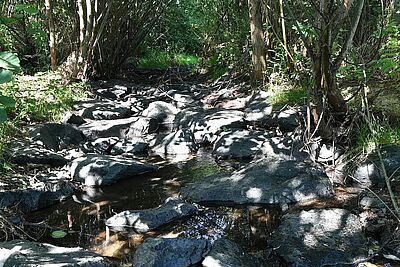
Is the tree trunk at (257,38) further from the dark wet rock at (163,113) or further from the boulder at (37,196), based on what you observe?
the boulder at (37,196)

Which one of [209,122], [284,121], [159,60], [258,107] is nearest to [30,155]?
[209,122]

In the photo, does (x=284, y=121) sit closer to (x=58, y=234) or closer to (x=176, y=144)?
(x=176, y=144)

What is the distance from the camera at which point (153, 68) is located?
52.9 feet

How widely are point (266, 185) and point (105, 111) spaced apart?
15.1 ft

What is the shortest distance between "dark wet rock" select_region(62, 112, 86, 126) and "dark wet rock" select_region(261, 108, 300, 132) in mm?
3203

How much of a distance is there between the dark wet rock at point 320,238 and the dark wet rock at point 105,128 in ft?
13.6

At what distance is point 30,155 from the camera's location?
5293 millimetres

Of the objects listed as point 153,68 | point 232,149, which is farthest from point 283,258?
point 153,68

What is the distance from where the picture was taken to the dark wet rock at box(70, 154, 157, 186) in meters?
5.13

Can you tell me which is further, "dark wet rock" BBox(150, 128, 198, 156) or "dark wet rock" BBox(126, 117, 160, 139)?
"dark wet rock" BBox(126, 117, 160, 139)

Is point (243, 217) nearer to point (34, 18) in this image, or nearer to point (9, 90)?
point (9, 90)

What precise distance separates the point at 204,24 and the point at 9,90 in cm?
867

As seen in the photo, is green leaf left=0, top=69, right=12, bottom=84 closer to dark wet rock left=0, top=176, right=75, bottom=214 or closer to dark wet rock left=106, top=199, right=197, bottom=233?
dark wet rock left=106, top=199, right=197, bottom=233

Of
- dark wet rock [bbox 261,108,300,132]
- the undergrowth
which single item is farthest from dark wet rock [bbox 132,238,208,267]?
dark wet rock [bbox 261,108,300,132]
